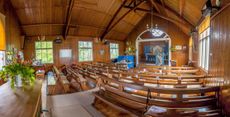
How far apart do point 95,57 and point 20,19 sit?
622 cm

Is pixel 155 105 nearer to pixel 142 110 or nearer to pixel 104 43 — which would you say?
pixel 142 110

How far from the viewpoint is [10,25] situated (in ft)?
26.0

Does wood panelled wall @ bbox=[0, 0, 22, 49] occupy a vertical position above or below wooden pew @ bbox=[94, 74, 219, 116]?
above

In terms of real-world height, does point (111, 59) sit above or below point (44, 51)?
below

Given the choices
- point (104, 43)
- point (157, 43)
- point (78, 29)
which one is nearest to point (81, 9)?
point (78, 29)

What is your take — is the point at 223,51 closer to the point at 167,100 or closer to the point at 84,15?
the point at 167,100

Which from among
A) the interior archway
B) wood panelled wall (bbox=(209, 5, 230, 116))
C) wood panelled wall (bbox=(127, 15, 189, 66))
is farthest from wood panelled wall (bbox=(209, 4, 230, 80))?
the interior archway

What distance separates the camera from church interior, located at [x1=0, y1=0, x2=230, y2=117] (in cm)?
271

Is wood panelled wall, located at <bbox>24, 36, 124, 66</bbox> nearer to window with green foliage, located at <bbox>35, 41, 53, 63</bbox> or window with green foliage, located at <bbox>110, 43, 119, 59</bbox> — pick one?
window with green foliage, located at <bbox>35, 41, 53, 63</bbox>

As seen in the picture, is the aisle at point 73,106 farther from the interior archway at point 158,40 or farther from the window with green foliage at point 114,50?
the interior archway at point 158,40

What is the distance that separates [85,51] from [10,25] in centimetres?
582

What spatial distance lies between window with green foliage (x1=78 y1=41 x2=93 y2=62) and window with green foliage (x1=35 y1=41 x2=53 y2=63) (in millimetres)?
2195

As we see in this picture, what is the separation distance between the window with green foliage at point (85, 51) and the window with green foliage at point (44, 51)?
86.4 inches

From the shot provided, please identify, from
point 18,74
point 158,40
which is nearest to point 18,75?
point 18,74
